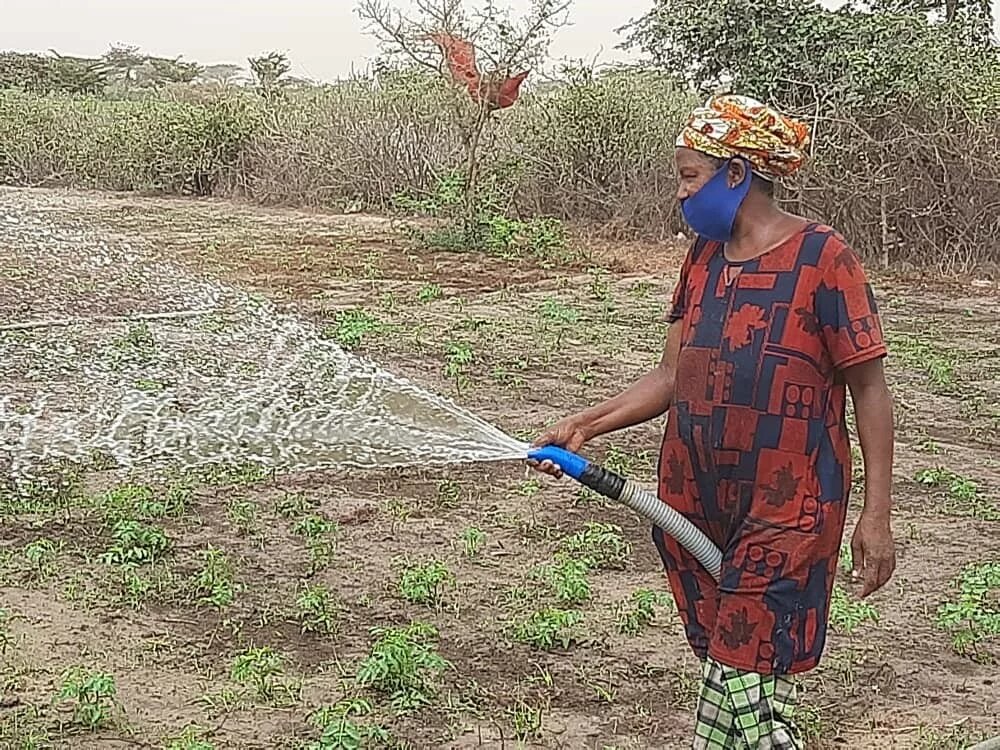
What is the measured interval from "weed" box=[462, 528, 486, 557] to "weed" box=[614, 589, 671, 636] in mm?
812

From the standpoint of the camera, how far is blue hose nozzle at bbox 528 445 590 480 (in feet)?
9.51

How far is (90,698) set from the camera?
13.3 ft

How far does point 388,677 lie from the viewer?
4184 millimetres

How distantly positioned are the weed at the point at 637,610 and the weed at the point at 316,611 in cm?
108

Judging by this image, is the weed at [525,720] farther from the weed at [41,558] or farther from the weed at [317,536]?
the weed at [41,558]

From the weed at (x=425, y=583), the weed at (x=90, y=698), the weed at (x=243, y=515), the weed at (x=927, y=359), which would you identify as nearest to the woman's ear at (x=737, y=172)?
the weed at (x=90, y=698)

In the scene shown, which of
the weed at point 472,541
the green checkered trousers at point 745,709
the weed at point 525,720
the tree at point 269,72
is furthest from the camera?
the tree at point 269,72

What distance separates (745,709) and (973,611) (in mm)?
2377

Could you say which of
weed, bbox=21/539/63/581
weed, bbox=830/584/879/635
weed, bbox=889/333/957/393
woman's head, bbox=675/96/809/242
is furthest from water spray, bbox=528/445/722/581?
weed, bbox=889/333/957/393

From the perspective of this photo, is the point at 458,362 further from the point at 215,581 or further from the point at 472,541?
the point at 215,581

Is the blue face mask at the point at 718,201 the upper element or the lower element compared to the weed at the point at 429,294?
upper

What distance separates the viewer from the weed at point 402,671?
4.13 m

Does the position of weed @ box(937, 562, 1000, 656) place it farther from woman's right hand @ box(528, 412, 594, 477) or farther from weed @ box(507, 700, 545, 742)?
woman's right hand @ box(528, 412, 594, 477)

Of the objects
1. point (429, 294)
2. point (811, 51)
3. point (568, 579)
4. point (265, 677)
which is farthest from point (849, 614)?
point (811, 51)
